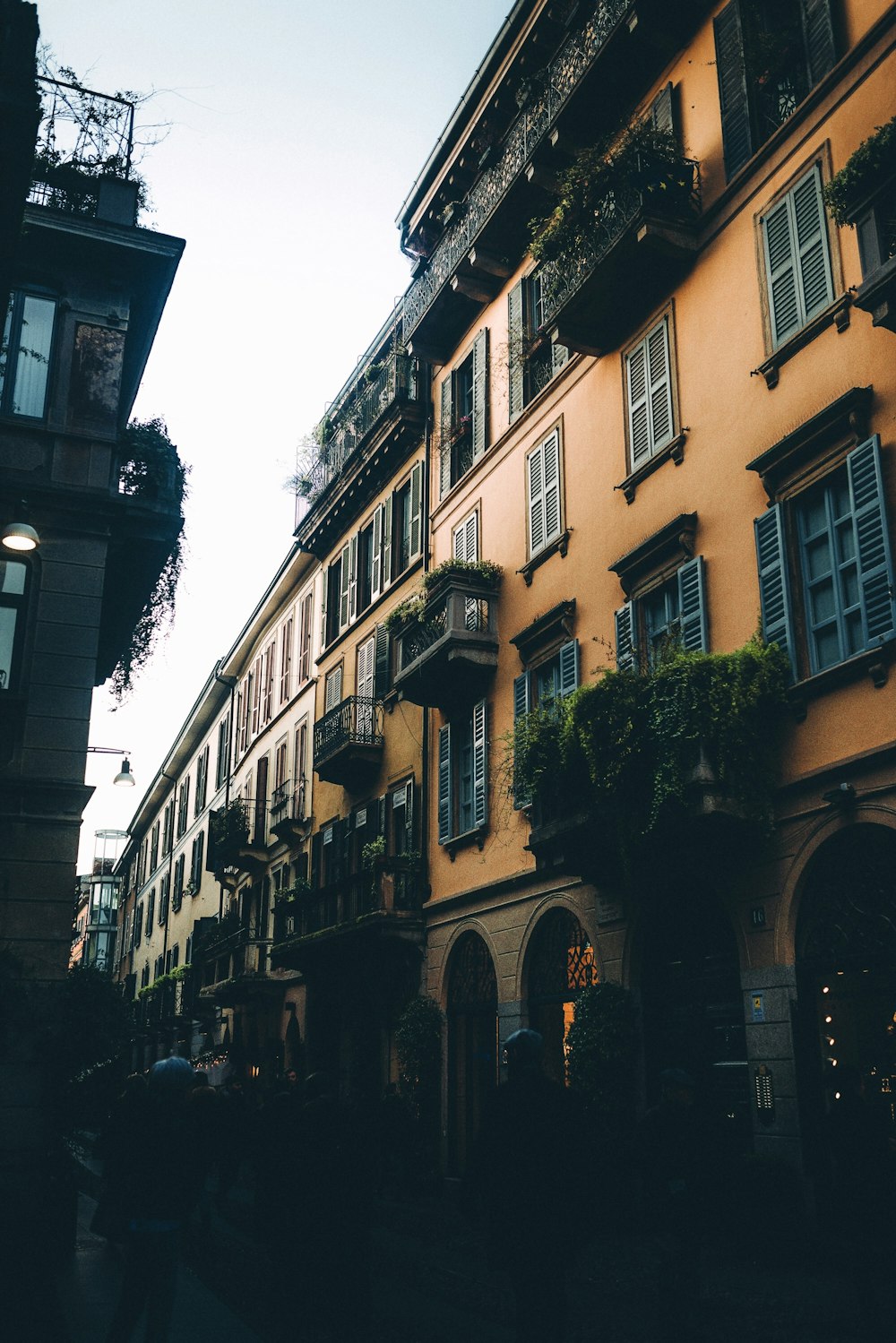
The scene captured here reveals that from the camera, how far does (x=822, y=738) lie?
1180 centimetres

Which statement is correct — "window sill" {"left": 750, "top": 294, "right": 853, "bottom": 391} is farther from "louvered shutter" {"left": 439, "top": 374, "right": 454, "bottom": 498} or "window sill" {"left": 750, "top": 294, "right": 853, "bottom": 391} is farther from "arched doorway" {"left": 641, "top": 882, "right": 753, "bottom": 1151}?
"louvered shutter" {"left": 439, "top": 374, "right": 454, "bottom": 498}

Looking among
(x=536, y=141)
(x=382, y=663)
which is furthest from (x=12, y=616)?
(x=536, y=141)

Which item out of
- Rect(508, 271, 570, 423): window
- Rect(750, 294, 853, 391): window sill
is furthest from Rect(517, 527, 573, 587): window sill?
Rect(750, 294, 853, 391): window sill

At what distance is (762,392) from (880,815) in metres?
5.06

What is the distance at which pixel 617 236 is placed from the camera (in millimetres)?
15258

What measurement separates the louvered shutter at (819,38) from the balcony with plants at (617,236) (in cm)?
207

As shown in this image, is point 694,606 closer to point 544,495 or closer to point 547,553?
point 547,553

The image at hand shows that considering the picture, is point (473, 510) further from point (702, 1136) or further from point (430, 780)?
point (702, 1136)

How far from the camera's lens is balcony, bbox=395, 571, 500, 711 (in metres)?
19.1

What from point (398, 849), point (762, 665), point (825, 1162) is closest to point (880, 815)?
point (762, 665)

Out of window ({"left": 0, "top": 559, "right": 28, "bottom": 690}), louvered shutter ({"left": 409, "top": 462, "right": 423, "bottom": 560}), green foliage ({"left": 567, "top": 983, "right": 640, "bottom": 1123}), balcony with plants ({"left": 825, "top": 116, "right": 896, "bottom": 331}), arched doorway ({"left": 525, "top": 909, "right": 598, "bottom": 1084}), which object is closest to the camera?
balcony with plants ({"left": 825, "top": 116, "right": 896, "bottom": 331})

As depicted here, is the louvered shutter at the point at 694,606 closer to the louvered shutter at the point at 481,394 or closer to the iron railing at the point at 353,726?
the louvered shutter at the point at 481,394

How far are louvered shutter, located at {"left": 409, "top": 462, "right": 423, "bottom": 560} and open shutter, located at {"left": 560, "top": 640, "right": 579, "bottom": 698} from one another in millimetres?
7575

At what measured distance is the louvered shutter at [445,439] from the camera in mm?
22828
